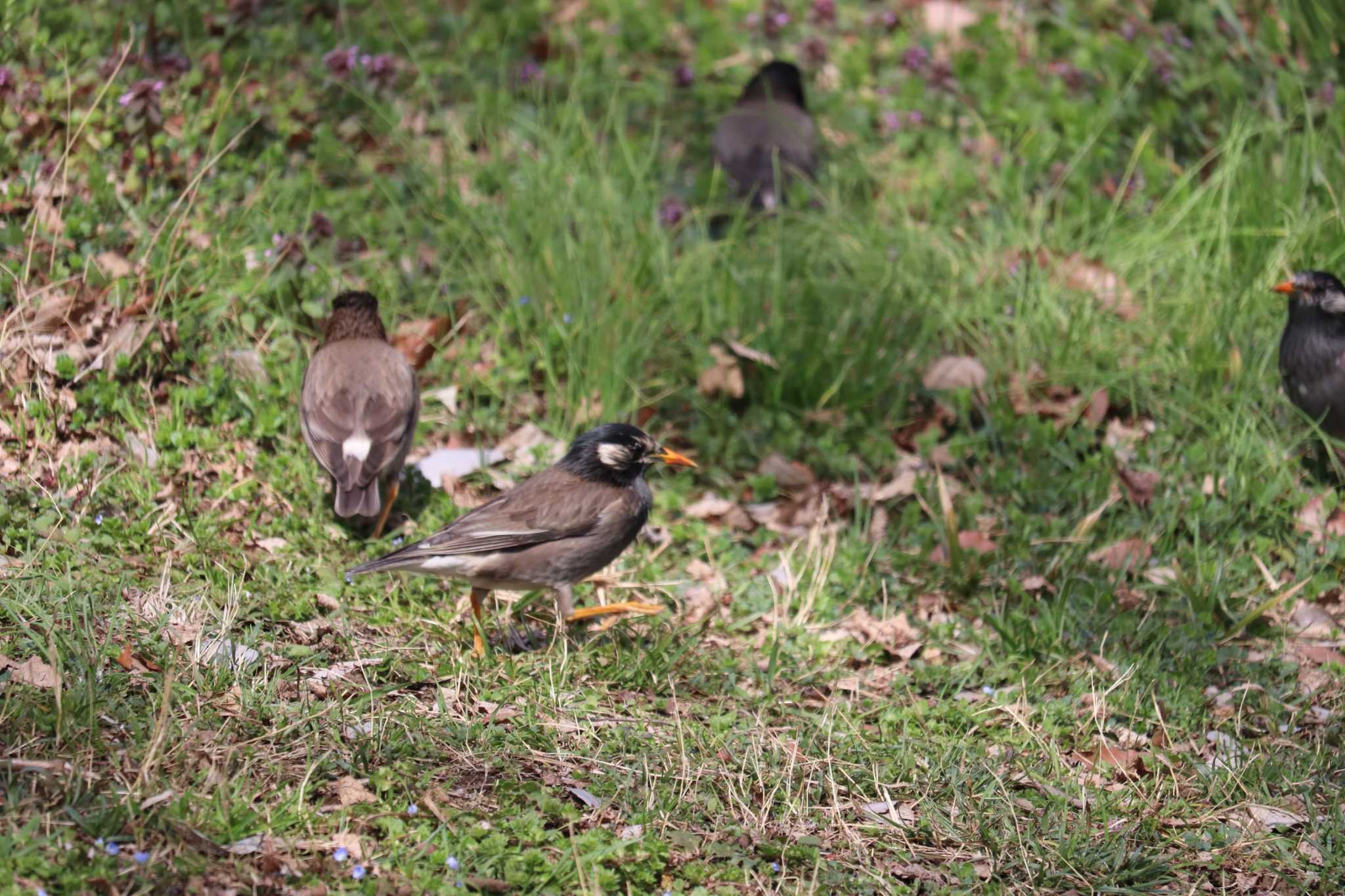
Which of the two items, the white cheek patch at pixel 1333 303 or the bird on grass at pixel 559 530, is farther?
the white cheek patch at pixel 1333 303

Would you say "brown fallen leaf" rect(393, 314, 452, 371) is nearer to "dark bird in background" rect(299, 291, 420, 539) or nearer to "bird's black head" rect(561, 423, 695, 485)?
"dark bird in background" rect(299, 291, 420, 539)

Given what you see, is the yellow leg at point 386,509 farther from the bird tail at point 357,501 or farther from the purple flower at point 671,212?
the purple flower at point 671,212

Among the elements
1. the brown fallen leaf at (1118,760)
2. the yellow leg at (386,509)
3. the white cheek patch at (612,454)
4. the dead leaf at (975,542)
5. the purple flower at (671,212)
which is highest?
the purple flower at (671,212)

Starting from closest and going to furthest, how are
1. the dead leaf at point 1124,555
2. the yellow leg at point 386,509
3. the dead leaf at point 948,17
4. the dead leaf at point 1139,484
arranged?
the yellow leg at point 386,509
the dead leaf at point 1124,555
the dead leaf at point 1139,484
the dead leaf at point 948,17

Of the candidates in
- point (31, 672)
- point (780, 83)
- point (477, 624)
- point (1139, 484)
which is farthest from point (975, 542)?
point (31, 672)

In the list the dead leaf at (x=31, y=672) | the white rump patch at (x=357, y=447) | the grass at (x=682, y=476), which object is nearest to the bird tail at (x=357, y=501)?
the white rump patch at (x=357, y=447)

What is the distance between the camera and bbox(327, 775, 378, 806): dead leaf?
3.76m

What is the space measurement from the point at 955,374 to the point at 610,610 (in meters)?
2.42

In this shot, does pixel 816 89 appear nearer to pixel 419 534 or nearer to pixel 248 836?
pixel 419 534

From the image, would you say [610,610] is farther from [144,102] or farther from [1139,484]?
[144,102]

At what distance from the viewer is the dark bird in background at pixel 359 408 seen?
5289 mm

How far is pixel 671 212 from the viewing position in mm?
7477

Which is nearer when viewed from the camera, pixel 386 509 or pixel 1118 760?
pixel 1118 760

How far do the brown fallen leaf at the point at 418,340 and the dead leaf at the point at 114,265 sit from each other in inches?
46.5
